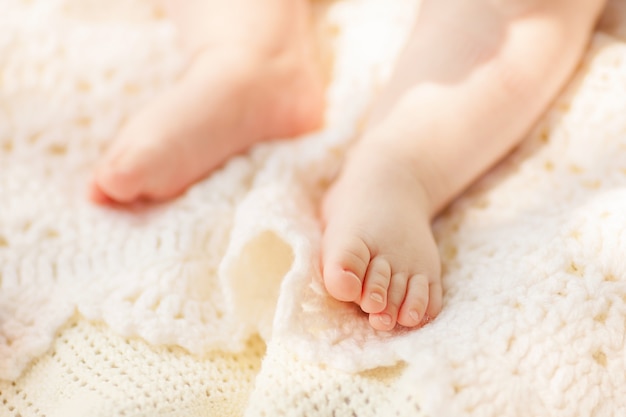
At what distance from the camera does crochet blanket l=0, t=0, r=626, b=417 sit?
1.89ft

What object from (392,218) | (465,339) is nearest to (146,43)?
(392,218)

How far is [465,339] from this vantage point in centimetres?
58

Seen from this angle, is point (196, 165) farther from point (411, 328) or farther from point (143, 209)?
point (411, 328)

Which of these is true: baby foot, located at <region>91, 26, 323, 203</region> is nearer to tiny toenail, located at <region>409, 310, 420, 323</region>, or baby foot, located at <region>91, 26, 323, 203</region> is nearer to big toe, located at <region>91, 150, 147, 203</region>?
big toe, located at <region>91, 150, 147, 203</region>

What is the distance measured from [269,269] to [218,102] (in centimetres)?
23

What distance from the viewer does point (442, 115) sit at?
30.5 inches

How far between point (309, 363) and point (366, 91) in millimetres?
443

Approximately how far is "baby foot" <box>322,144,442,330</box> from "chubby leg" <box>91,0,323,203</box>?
6.3 inches

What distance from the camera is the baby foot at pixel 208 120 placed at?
2.58ft

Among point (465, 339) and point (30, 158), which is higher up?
point (30, 158)

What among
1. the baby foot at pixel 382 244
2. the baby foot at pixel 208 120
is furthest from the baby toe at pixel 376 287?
the baby foot at pixel 208 120

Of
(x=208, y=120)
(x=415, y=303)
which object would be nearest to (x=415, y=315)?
(x=415, y=303)

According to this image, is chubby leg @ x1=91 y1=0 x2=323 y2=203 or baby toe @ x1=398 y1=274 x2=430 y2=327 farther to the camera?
chubby leg @ x1=91 y1=0 x2=323 y2=203

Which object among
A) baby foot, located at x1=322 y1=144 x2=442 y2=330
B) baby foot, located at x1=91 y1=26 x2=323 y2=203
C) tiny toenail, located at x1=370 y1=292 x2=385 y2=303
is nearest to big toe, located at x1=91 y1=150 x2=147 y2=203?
baby foot, located at x1=91 y1=26 x2=323 y2=203
